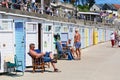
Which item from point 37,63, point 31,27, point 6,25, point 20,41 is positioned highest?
point 6,25

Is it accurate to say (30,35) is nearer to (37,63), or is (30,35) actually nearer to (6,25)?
(37,63)

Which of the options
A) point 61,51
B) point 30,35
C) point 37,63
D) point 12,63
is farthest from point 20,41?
point 61,51

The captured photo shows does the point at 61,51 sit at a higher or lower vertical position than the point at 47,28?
lower

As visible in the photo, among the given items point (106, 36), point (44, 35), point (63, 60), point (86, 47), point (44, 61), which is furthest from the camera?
point (106, 36)

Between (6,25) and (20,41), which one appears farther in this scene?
(20,41)

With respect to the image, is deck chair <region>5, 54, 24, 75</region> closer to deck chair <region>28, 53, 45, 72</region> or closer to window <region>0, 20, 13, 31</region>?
deck chair <region>28, 53, 45, 72</region>

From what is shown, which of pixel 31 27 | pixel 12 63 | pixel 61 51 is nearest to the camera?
pixel 12 63

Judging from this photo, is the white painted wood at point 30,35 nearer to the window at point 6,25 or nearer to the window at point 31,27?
the window at point 31,27

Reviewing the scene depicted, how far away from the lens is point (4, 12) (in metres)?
17.9

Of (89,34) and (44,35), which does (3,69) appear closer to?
(44,35)

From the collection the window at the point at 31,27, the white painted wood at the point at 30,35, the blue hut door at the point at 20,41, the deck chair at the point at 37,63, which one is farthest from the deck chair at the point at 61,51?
the blue hut door at the point at 20,41

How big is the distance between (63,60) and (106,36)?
105 feet

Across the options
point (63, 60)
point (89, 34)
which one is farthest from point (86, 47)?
point (63, 60)

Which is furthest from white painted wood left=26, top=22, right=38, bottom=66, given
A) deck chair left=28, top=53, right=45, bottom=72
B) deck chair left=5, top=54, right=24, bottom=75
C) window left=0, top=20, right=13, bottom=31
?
window left=0, top=20, right=13, bottom=31
